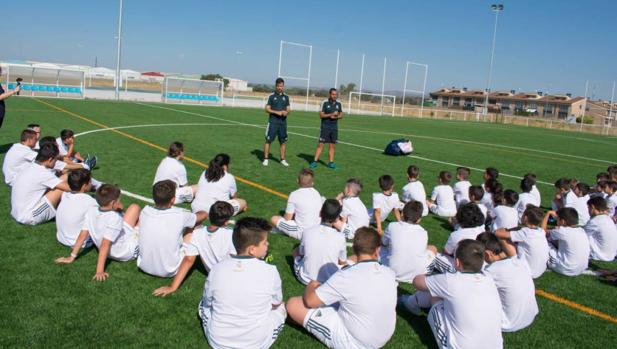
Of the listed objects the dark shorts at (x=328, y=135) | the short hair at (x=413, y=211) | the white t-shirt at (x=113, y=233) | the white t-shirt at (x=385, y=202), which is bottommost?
the white t-shirt at (x=113, y=233)

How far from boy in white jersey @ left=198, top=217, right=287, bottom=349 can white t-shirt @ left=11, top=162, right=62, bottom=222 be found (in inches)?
148

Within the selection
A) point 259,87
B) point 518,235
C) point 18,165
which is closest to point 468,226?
point 518,235

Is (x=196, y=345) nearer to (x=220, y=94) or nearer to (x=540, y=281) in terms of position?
(x=540, y=281)

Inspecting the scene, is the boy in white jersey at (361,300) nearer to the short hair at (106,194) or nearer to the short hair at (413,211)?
the short hair at (413,211)

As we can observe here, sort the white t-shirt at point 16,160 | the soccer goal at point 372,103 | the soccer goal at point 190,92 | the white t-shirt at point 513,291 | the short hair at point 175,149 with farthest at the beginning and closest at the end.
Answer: the soccer goal at point 372,103, the soccer goal at point 190,92, the short hair at point 175,149, the white t-shirt at point 16,160, the white t-shirt at point 513,291

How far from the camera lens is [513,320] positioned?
459 centimetres

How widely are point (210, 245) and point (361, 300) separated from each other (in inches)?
74.9

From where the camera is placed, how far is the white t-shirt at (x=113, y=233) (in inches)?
209

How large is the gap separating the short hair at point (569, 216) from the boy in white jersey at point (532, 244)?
50 centimetres

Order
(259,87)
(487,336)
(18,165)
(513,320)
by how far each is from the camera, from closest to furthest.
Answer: (487,336)
(513,320)
(18,165)
(259,87)

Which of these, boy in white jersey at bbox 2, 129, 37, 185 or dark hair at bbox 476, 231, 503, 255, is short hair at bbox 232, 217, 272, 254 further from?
boy in white jersey at bbox 2, 129, 37, 185


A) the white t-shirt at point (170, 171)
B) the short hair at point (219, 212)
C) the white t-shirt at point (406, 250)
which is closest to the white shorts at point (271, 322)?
the short hair at point (219, 212)

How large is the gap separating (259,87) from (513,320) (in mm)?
89431

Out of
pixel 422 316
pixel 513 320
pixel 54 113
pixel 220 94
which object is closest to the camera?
pixel 513 320
